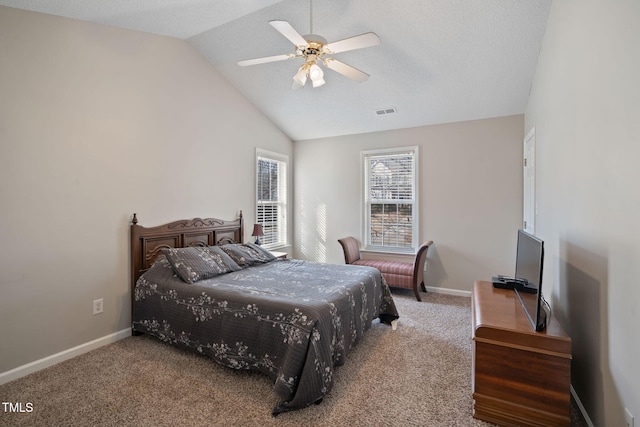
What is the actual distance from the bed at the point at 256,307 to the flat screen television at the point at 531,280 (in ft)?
4.08

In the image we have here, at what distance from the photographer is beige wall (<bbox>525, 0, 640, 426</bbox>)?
52.5 inches

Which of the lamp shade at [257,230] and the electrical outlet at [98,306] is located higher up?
the lamp shade at [257,230]

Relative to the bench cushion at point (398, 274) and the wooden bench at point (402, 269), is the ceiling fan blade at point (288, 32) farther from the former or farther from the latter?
the bench cushion at point (398, 274)

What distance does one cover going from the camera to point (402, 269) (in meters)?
4.21

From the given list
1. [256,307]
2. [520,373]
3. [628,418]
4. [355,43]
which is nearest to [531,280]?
[520,373]

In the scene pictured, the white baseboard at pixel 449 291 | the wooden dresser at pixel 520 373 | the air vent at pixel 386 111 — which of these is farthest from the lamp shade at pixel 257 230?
the wooden dresser at pixel 520 373

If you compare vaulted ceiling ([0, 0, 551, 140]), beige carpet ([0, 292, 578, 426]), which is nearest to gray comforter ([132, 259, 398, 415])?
beige carpet ([0, 292, 578, 426])

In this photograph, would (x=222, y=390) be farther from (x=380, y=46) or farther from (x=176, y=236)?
(x=380, y=46)

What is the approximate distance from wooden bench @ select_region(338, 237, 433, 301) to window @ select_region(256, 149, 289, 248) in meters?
1.30

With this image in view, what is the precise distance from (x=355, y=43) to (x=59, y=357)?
3.49 m

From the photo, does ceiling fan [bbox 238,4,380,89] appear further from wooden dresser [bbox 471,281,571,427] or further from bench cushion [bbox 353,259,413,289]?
bench cushion [bbox 353,259,413,289]

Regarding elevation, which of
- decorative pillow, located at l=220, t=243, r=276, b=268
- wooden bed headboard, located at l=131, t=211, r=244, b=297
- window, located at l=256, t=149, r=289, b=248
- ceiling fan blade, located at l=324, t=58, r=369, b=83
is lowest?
decorative pillow, located at l=220, t=243, r=276, b=268

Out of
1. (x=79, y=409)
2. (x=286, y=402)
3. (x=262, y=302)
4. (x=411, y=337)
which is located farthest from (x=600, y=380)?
(x=79, y=409)

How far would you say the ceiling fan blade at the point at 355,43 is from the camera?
2145mm
